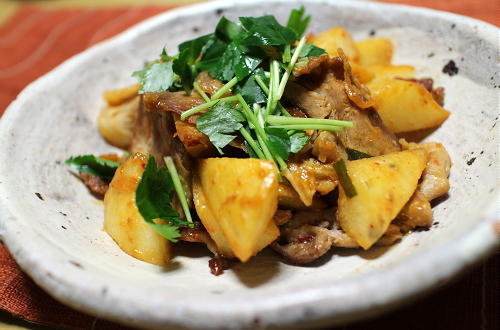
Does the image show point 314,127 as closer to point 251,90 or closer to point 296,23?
point 251,90

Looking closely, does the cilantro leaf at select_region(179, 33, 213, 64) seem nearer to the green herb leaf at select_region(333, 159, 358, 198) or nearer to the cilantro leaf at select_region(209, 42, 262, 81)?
the cilantro leaf at select_region(209, 42, 262, 81)

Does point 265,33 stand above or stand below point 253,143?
above

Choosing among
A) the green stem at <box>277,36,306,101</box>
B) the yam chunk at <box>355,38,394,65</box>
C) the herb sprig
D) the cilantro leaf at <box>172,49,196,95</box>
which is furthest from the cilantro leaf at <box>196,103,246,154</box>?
the yam chunk at <box>355,38,394,65</box>

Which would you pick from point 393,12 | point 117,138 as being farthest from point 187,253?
point 393,12

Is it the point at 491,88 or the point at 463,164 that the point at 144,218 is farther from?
the point at 491,88

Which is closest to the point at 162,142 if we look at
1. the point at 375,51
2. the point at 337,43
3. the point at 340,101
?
the point at 340,101
